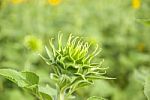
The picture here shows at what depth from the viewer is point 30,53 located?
12.3 ft

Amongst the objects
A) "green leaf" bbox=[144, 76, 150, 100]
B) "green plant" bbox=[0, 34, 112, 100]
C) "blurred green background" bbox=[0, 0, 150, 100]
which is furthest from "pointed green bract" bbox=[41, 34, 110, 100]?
"blurred green background" bbox=[0, 0, 150, 100]

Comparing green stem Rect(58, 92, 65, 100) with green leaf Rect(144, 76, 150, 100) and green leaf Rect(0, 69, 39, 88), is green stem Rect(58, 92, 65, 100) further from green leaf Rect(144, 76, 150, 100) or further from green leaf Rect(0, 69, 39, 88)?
green leaf Rect(144, 76, 150, 100)

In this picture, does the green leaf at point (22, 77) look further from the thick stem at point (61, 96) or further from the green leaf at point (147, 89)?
the green leaf at point (147, 89)

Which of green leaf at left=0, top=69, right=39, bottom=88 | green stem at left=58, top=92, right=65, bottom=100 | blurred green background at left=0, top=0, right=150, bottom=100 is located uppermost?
blurred green background at left=0, top=0, right=150, bottom=100

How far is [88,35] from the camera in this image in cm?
479

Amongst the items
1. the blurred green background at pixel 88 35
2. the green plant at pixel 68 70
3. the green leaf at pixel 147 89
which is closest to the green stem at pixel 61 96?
the green plant at pixel 68 70

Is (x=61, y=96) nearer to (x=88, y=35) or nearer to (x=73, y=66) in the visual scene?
(x=73, y=66)

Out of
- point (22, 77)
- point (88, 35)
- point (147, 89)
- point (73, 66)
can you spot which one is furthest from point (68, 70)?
point (88, 35)

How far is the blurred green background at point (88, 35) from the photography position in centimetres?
375

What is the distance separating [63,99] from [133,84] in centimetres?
282

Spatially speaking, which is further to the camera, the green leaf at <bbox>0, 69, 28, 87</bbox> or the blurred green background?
the blurred green background

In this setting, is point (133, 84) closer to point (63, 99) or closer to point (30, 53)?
point (30, 53)

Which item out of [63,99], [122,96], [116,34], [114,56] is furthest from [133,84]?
[63,99]

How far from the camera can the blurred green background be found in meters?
3.75
